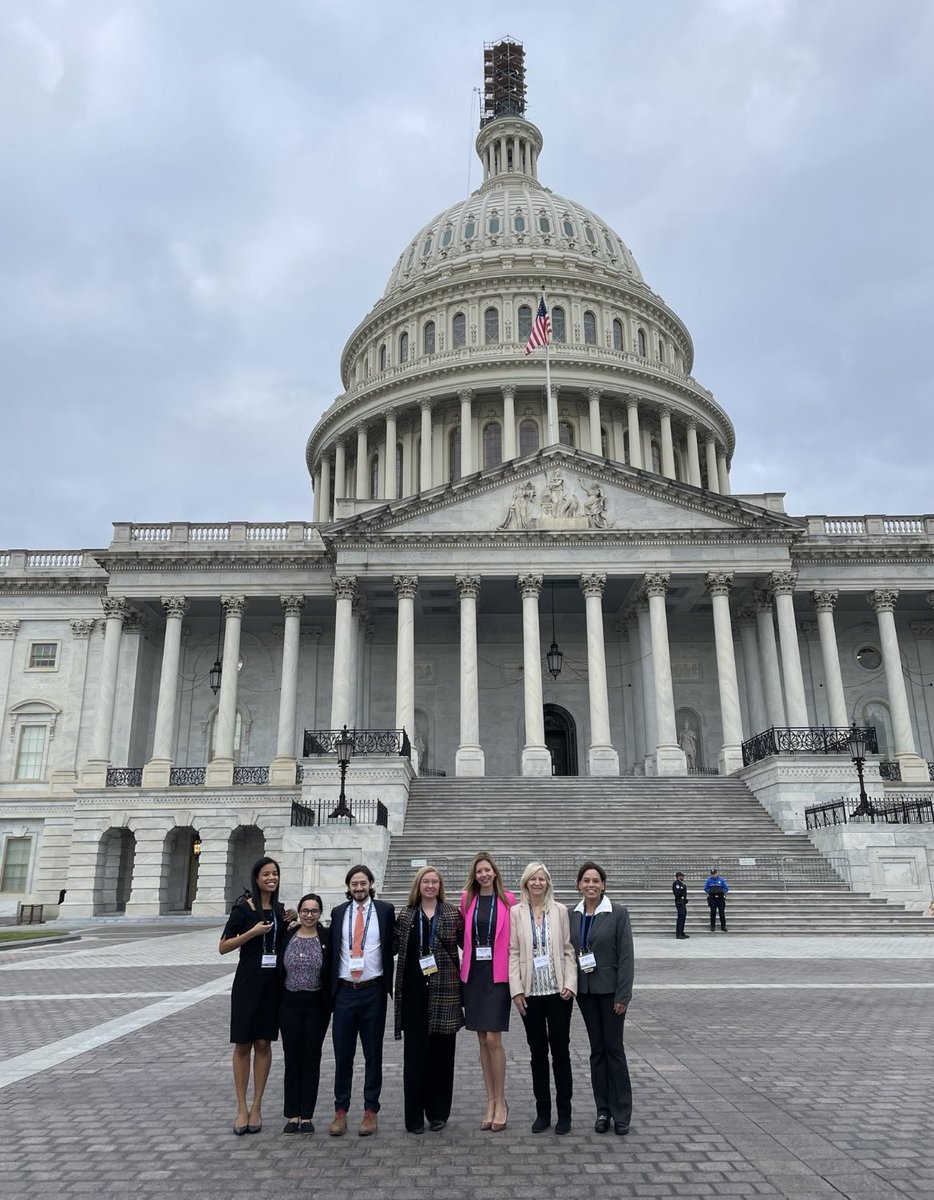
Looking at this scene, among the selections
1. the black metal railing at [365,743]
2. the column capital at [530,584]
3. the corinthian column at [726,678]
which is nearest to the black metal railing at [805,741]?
the corinthian column at [726,678]

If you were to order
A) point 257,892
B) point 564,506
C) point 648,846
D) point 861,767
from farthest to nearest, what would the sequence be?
point 564,506
point 648,846
point 861,767
point 257,892

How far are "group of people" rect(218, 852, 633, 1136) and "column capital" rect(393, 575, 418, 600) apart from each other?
33.9 metres

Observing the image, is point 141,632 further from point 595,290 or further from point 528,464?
point 595,290

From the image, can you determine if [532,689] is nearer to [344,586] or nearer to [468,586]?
[468,586]

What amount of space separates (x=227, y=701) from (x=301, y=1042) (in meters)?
37.6

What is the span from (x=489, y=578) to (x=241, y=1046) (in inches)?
1381

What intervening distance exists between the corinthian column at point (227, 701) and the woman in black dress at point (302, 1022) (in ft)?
114

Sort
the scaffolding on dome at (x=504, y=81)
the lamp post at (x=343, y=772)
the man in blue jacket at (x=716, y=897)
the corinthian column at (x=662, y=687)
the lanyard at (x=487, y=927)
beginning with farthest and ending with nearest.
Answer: the scaffolding on dome at (x=504, y=81), the corinthian column at (x=662, y=687), the lamp post at (x=343, y=772), the man in blue jacket at (x=716, y=897), the lanyard at (x=487, y=927)

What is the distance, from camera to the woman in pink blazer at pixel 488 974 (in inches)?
288

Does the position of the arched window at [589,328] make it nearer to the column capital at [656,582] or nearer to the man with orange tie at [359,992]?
the column capital at [656,582]

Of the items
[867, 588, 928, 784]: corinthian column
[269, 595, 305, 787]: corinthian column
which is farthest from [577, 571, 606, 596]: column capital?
[867, 588, 928, 784]: corinthian column

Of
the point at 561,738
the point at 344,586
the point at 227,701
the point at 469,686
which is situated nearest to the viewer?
the point at 469,686

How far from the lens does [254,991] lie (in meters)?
7.28

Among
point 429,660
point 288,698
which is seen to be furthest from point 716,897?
point 429,660
